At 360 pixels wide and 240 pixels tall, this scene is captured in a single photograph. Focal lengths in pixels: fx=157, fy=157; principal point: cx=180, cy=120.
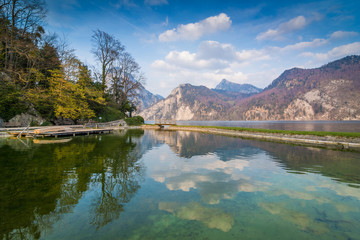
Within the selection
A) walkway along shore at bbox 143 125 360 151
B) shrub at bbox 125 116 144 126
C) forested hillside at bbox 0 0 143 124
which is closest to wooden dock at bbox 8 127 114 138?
forested hillside at bbox 0 0 143 124

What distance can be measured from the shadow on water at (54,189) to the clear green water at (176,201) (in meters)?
0.03

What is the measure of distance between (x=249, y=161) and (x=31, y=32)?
47862 millimetres

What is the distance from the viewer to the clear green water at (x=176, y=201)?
4.32 metres

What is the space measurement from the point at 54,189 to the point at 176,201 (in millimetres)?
5260

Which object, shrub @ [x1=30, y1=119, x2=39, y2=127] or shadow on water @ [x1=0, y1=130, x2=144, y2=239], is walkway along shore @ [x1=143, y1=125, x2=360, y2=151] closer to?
shadow on water @ [x1=0, y1=130, x2=144, y2=239]

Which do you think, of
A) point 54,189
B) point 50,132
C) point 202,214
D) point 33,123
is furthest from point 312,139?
point 33,123

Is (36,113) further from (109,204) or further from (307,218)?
(307,218)

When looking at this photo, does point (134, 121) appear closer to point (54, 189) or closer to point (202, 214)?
point (54, 189)

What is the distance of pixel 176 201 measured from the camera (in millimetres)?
6070

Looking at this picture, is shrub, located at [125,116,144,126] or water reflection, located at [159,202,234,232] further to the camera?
shrub, located at [125,116,144,126]

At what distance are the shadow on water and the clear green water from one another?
0.03 m

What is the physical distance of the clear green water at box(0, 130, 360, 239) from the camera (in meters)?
4.32

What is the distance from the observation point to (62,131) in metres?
26.8

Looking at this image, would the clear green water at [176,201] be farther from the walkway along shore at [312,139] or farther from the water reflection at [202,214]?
the walkway along shore at [312,139]
